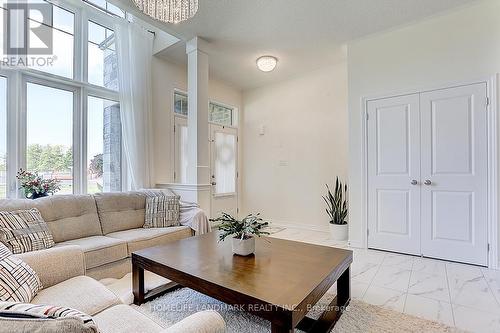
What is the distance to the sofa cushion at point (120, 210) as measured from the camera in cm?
284

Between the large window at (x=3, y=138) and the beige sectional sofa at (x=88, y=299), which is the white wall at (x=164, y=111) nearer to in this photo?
the large window at (x=3, y=138)

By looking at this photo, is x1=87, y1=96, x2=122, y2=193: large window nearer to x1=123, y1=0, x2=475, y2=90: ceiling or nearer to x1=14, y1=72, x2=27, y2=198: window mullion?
x1=14, y1=72, x2=27, y2=198: window mullion

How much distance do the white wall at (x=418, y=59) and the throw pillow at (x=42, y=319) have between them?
350 centimetres

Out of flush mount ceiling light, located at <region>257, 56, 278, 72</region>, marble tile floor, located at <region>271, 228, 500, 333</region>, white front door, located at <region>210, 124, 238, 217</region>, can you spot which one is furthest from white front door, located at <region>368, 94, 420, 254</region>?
white front door, located at <region>210, 124, 238, 217</region>

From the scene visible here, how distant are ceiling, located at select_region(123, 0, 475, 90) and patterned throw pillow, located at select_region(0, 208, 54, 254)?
2603mm

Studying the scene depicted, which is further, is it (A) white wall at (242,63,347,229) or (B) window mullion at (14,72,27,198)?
(A) white wall at (242,63,347,229)

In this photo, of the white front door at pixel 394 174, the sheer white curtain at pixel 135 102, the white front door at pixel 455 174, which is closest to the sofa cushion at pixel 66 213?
the sheer white curtain at pixel 135 102

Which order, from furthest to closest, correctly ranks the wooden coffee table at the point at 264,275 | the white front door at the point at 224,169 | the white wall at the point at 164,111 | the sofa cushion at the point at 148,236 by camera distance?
the white front door at the point at 224,169 → the white wall at the point at 164,111 → the sofa cushion at the point at 148,236 → the wooden coffee table at the point at 264,275

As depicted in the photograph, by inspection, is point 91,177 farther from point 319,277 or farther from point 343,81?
point 343,81

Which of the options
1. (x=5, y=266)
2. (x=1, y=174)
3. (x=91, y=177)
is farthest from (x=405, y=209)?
(x=1, y=174)

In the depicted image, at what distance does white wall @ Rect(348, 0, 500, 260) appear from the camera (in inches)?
111

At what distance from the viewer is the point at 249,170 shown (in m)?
5.47

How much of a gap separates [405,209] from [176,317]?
2.90 meters

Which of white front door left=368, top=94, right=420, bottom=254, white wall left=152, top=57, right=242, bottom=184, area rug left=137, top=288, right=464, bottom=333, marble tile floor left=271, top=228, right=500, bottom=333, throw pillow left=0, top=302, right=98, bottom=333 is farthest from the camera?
white wall left=152, top=57, right=242, bottom=184
